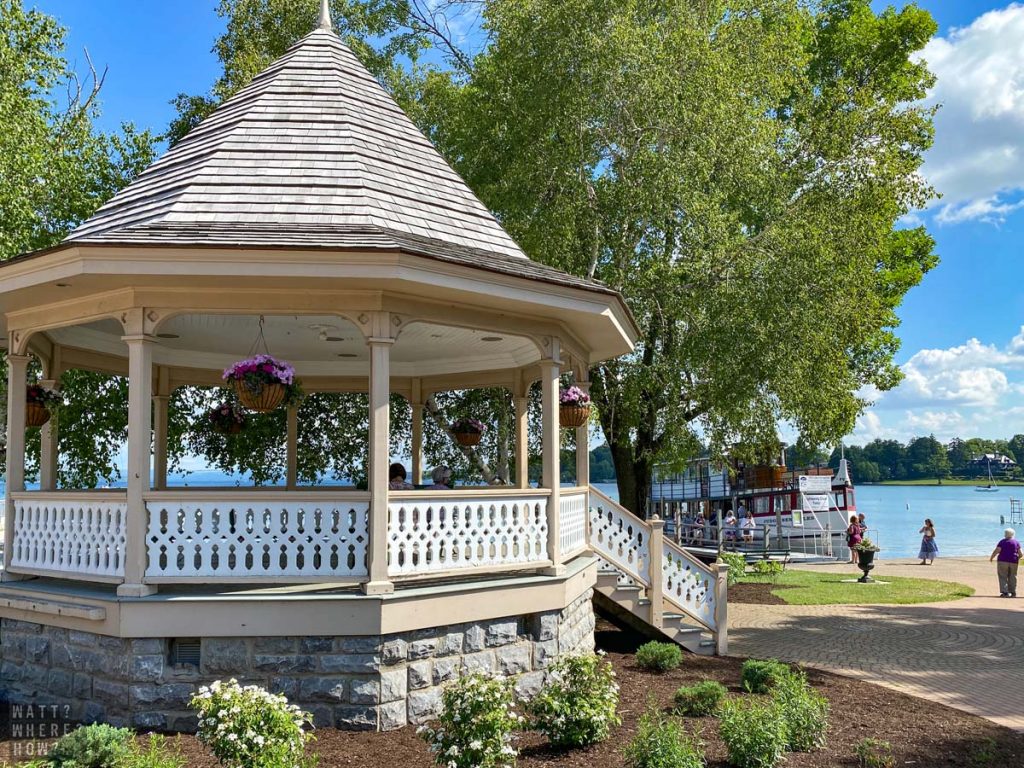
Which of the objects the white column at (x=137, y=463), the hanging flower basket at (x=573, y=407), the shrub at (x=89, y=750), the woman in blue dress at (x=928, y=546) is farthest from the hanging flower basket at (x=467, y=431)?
the woman in blue dress at (x=928, y=546)

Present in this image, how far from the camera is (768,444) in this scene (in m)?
18.5

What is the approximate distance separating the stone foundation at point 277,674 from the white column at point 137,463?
1.95 ft

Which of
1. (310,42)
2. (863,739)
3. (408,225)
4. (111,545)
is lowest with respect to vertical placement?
(863,739)

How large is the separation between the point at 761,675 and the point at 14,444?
8389mm

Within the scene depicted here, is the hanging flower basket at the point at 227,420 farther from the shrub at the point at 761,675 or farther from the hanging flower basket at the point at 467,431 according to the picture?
the shrub at the point at 761,675

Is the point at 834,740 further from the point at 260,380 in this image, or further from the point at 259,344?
the point at 259,344

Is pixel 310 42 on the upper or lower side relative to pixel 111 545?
upper

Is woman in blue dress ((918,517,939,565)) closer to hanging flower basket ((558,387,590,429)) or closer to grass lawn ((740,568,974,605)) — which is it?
grass lawn ((740,568,974,605))

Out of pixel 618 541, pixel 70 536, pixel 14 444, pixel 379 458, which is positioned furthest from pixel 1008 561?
pixel 14 444

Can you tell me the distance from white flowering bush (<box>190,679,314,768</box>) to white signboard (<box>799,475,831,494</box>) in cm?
3372

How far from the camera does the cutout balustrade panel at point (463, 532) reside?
862 centimetres

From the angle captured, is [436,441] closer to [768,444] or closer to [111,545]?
[768,444]

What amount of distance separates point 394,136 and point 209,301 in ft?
13.3

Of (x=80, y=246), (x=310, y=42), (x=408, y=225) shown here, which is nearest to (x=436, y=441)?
(x=310, y=42)
